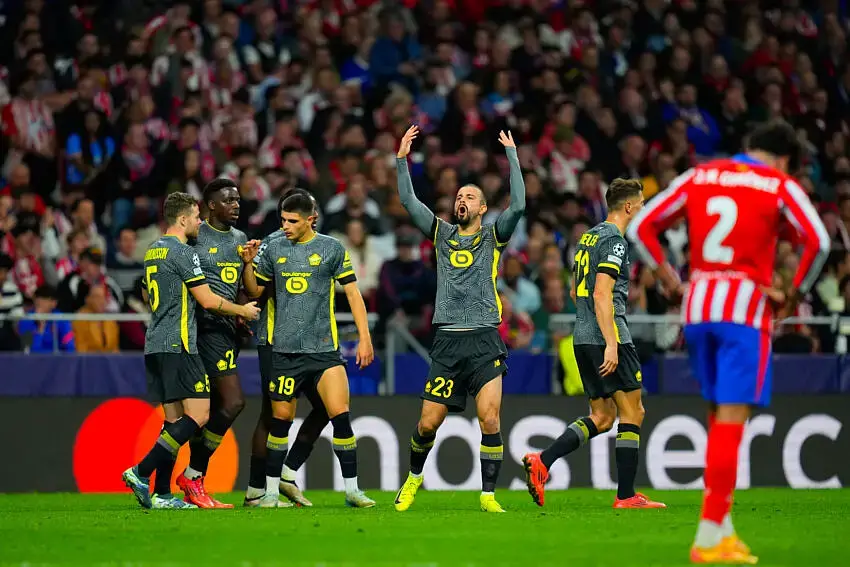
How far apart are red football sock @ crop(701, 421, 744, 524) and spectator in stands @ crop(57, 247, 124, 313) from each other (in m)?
8.92

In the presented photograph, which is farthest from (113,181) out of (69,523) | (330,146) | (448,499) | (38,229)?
(69,523)

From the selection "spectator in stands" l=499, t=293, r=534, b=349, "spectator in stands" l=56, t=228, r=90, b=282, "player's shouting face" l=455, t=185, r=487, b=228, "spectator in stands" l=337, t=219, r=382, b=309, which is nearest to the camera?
"player's shouting face" l=455, t=185, r=487, b=228

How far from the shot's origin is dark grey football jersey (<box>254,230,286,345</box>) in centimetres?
1099

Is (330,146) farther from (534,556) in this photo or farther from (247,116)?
(534,556)

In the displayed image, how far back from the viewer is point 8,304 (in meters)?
14.7

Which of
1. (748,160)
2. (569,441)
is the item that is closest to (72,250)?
(569,441)

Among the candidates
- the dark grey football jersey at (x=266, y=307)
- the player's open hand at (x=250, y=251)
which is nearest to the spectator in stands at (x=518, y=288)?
the dark grey football jersey at (x=266, y=307)

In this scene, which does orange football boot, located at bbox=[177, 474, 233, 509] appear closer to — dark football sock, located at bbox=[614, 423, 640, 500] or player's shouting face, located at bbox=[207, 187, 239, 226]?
player's shouting face, located at bbox=[207, 187, 239, 226]

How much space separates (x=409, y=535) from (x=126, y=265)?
8157 mm

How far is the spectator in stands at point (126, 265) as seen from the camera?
15.8 m

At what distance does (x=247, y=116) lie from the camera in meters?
18.2

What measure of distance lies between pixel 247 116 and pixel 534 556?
38.6 feet

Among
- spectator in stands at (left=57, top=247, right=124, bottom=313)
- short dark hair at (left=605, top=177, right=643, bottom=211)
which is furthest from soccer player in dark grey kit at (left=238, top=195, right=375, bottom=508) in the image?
spectator in stands at (left=57, top=247, right=124, bottom=313)

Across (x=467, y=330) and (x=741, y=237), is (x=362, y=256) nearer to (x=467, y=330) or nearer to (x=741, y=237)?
(x=467, y=330)
